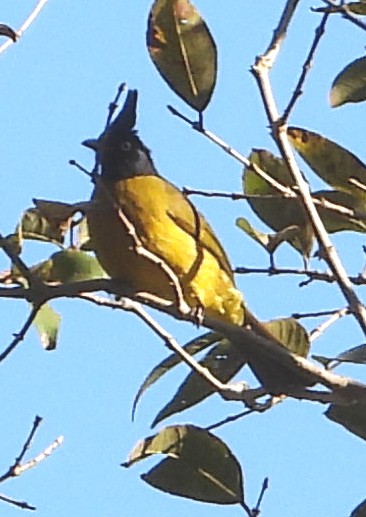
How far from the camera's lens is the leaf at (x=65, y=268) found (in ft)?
7.96

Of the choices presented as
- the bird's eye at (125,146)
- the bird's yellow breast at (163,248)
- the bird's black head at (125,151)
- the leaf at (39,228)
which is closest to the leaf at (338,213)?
the bird's yellow breast at (163,248)

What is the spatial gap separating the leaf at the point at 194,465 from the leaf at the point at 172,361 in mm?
165

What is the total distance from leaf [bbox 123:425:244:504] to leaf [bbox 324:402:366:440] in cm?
20

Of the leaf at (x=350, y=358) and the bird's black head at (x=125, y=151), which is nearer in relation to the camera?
the leaf at (x=350, y=358)

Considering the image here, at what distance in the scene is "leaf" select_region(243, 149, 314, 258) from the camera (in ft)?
7.88

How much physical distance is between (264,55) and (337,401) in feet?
1.85

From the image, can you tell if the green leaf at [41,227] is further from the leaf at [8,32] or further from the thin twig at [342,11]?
the thin twig at [342,11]

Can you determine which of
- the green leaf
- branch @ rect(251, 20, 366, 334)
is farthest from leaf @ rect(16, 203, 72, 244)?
branch @ rect(251, 20, 366, 334)

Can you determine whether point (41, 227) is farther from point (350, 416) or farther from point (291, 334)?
point (350, 416)

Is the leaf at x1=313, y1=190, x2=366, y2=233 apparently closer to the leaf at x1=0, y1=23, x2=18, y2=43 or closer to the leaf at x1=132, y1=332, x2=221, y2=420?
the leaf at x1=132, y1=332, x2=221, y2=420

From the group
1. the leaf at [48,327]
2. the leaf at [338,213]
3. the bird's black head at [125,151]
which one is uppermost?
the bird's black head at [125,151]

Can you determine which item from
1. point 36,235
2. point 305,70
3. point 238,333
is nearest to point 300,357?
point 238,333

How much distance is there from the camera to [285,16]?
2025 mm

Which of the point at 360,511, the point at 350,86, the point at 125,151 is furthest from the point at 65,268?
the point at 125,151
